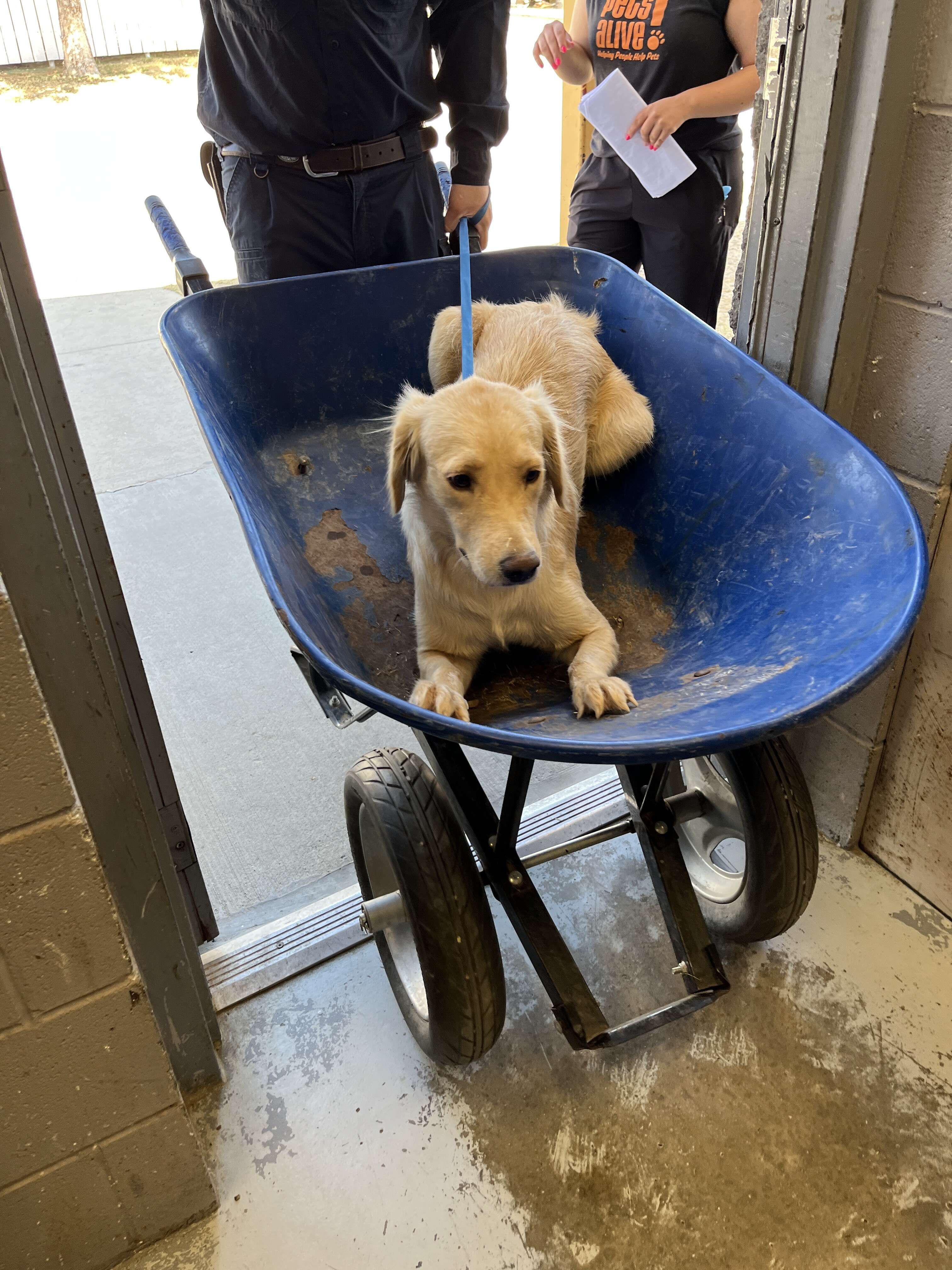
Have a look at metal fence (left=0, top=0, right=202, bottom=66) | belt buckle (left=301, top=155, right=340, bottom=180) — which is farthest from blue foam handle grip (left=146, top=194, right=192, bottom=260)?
metal fence (left=0, top=0, right=202, bottom=66)

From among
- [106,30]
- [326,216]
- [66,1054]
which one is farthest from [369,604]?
[106,30]

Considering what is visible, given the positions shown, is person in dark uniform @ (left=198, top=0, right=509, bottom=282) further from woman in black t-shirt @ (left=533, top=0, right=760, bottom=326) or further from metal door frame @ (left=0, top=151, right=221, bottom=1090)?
metal door frame @ (left=0, top=151, right=221, bottom=1090)

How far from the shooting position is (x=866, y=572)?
1240 millimetres

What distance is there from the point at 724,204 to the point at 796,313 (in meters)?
1.16

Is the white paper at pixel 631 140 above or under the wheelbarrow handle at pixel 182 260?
above

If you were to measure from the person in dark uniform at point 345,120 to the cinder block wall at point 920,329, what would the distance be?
51.5 inches

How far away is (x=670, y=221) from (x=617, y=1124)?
93.6 inches

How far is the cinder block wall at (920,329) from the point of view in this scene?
4.75 feet

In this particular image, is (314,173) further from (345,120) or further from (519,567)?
(519,567)

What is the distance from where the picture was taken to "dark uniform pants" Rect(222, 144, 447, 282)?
91.8 inches

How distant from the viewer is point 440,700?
1345 mm

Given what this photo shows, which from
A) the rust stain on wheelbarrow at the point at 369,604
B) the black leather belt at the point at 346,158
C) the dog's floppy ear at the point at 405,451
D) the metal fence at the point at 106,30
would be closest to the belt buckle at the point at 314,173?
the black leather belt at the point at 346,158

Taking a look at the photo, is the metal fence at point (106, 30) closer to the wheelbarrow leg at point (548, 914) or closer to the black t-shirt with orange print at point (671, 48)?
the black t-shirt with orange print at point (671, 48)

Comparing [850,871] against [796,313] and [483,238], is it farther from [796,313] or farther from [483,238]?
[483,238]
